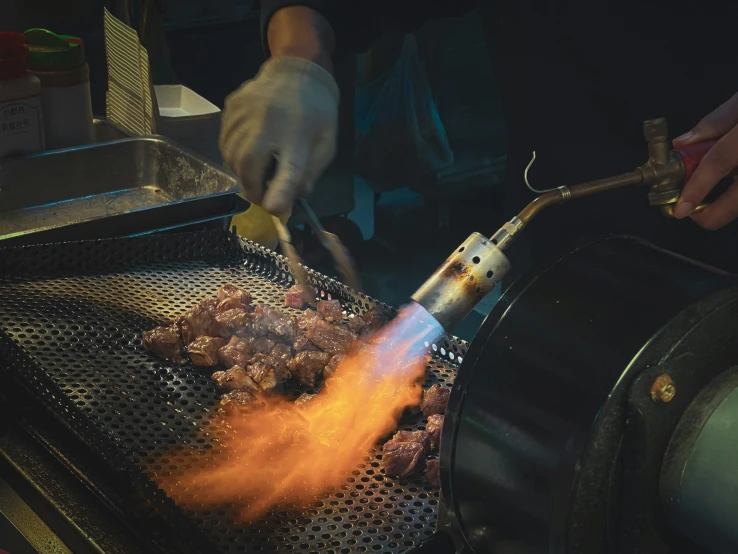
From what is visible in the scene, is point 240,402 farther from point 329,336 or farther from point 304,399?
point 329,336

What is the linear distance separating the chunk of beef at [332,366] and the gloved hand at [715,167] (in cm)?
100

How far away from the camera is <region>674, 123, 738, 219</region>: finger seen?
162 cm

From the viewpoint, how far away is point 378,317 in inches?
96.4

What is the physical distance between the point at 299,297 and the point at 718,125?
4.56 ft

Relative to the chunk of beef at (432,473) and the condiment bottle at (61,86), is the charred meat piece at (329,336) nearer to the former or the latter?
the chunk of beef at (432,473)

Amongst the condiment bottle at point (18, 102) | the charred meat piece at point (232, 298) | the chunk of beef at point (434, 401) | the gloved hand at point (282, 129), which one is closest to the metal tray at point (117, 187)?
the condiment bottle at point (18, 102)

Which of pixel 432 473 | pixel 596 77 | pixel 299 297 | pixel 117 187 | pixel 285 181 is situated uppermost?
pixel 596 77

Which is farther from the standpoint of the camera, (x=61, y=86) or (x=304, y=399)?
(x=61, y=86)

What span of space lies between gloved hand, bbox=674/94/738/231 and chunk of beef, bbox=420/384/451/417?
769mm

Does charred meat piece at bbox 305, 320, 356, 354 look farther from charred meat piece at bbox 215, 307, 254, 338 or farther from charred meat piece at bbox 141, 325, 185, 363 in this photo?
charred meat piece at bbox 141, 325, 185, 363

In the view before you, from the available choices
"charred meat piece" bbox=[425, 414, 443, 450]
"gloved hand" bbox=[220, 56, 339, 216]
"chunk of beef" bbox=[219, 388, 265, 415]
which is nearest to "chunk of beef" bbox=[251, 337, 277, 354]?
"chunk of beef" bbox=[219, 388, 265, 415]

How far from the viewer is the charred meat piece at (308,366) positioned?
7.48 ft

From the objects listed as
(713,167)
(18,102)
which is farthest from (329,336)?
(18,102)

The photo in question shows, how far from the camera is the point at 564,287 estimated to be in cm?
123
